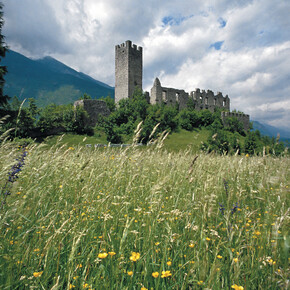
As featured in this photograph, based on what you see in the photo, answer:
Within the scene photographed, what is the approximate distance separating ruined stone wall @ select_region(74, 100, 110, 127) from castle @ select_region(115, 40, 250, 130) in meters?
5.93

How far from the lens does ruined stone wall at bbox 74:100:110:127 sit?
30844mm

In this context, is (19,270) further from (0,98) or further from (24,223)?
(0,98)

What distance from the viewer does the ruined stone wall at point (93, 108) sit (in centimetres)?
3084

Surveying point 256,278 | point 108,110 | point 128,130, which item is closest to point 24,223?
point 256,278

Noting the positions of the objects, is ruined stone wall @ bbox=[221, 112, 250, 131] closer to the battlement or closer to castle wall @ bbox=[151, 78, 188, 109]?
castle wall @ bbox=[151, 78, 188, 109]

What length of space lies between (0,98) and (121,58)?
23696 mm

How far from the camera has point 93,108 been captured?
31.6 meters

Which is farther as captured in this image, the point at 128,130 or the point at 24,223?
the point at 128,130

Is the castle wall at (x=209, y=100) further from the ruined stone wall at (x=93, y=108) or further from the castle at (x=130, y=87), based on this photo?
the ruined stone wall at (x=93, y=108)

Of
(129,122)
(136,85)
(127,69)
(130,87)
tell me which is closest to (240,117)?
(136,85)

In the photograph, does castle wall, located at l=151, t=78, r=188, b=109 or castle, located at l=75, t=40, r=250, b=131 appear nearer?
castle, located at l=75, t=40, r=250, b=131

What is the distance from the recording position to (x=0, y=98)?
18.7m

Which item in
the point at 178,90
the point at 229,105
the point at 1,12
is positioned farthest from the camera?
the point at 229,105

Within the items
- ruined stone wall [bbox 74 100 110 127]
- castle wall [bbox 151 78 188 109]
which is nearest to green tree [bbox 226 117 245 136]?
castle wall [bbox 151 78 188 109]
